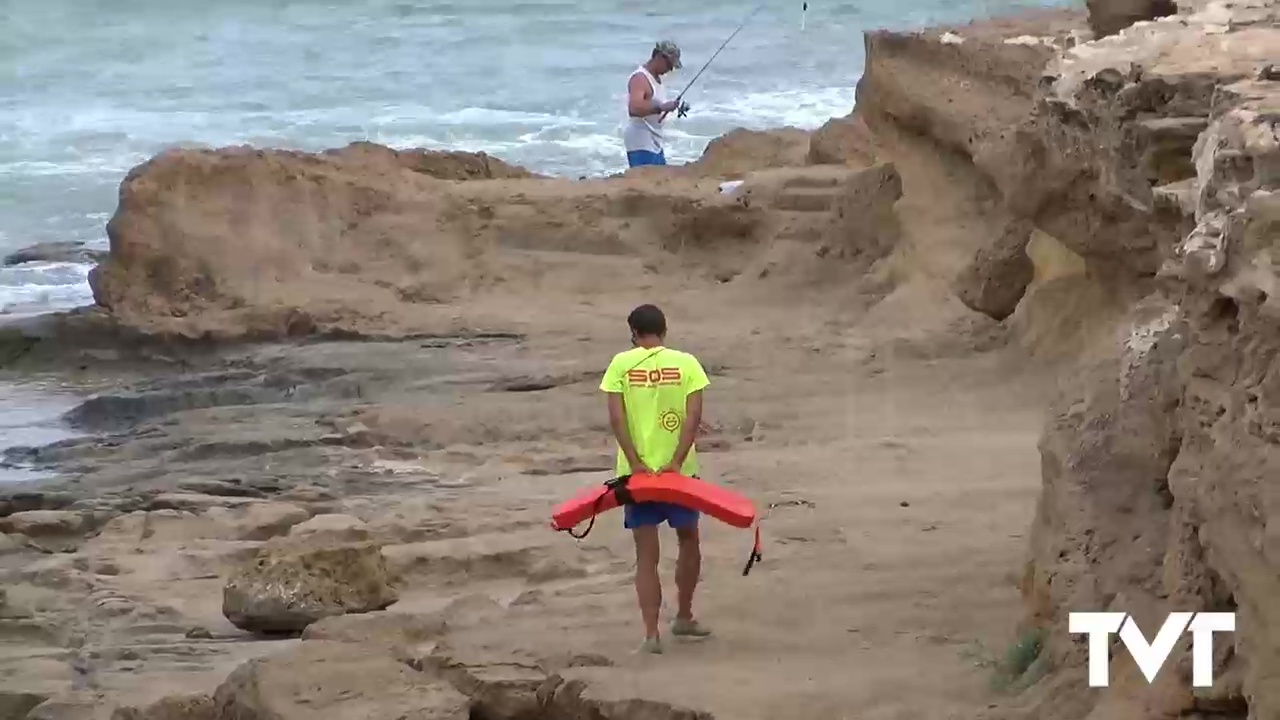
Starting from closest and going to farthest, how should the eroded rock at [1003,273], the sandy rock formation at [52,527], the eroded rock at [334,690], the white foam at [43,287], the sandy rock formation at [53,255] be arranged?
1. the eroded rock at [334,690]
2. the sandy rock formation at [52,527]
3. the eroded rock at [1003,273]
4. the white foam at [43,287]
5. the sandy rock formation at [53,255]

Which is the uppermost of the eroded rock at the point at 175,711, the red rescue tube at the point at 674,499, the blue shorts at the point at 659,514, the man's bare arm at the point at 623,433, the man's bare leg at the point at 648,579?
the man's bare arm at the point at 623,433

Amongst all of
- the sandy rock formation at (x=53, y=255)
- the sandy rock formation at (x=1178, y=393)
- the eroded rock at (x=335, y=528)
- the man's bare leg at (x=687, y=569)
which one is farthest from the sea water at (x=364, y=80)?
the sandy rock formation at (x=1178, y=393)

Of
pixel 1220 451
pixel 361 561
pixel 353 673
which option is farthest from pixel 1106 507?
pixel 361 561

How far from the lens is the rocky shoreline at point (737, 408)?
4266 millimetres

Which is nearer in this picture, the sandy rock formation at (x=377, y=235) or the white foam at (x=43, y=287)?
the sandy rock formation at (x=377, y=235)

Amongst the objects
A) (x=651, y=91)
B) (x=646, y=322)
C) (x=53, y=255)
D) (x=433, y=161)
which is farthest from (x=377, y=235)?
(x=646, y=322)

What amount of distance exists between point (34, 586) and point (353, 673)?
263 centimetres

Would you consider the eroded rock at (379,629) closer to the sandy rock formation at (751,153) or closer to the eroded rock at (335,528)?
the eroded rock at (335,528)

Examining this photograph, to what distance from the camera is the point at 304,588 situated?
6.41 metres

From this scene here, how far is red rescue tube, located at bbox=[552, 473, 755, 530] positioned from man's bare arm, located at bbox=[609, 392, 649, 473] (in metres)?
0.08

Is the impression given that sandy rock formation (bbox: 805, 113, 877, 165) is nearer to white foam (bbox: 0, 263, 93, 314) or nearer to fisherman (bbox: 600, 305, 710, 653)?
white foam (bbox: 0, 263, 93, 314)

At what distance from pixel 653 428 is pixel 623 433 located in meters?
0.10

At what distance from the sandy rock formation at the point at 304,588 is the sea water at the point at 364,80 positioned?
753cm

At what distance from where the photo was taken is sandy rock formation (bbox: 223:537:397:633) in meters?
6.39
